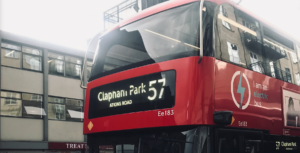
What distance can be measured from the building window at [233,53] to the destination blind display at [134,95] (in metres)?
0.93

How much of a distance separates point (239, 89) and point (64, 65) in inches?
870

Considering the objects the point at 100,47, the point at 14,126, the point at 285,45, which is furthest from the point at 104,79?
the point at 14,126

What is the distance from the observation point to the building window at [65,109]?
79.4ft

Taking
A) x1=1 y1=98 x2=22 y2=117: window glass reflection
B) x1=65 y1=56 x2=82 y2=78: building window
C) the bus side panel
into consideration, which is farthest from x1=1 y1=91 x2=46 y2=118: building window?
the bus side panel

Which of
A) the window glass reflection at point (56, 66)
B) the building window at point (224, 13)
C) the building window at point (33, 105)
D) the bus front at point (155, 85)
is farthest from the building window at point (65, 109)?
the building window at point (224, 13)

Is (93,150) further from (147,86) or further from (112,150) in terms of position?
(147,86)

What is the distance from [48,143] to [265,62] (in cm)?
1988

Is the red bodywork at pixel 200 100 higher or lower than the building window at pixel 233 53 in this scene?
lower

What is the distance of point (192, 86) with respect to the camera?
4.54m

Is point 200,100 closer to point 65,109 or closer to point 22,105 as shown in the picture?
point 22,105

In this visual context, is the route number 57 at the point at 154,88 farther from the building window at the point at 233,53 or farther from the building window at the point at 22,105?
the building window at the point at 22,105

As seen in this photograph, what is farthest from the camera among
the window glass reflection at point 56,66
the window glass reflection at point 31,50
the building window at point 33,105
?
the window glass reflection at point 56,66

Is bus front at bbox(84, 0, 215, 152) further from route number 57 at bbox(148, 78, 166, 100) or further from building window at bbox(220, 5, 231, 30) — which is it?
building window at bbox(220, 5, 231, 30)

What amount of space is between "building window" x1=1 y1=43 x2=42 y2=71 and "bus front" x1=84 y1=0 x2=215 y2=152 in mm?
17794
